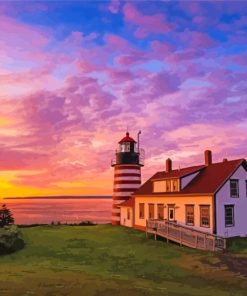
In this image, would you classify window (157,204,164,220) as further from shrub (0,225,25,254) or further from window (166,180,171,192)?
shrub (0,225,25,254)

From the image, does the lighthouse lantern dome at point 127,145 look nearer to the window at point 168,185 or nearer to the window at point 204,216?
the window at point 168,185

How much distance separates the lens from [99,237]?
36.3 metres

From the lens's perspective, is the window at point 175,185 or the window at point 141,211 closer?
the window at point 175,185

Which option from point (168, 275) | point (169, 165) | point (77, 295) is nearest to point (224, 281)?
point (168, 275)

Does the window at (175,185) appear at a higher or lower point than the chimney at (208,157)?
lower

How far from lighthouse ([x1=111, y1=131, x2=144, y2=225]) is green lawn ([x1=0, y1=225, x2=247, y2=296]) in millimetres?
12905

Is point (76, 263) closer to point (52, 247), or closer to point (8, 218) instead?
point (52, 247)

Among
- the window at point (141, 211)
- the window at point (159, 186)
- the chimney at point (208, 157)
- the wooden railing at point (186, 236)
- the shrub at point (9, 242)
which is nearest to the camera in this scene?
the shrub at point (9, 242)

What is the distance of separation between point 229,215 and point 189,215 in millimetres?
3712

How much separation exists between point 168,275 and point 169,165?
26350mm

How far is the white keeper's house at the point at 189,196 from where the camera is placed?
32.2 m

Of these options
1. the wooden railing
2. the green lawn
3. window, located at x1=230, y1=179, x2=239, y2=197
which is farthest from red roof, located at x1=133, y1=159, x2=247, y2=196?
the green lawn

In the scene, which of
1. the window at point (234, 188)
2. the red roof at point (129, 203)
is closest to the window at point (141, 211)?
the red roof at point (129, 203)

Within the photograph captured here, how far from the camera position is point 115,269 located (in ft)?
70.4
